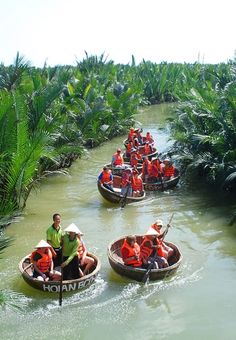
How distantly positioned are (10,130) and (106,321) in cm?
585

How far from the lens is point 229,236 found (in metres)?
12.3

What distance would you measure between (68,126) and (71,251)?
28.8 ft

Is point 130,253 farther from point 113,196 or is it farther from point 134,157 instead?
point 134,157

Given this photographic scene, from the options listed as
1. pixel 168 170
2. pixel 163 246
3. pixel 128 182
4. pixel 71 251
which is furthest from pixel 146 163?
pixel 71 251

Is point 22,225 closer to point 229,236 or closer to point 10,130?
point 10,130

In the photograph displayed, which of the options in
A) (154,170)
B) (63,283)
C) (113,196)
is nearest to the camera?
(63,283)

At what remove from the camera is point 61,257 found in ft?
32.1

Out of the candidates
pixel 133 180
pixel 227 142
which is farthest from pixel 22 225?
pixel 227 142

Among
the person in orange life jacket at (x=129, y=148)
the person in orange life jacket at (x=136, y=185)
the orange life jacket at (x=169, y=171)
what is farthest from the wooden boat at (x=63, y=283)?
the person in orange life jacket at (x=129, y=148)

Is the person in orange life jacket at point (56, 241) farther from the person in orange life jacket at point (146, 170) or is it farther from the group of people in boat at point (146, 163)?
the person in orange life jacket at point (146, 170)

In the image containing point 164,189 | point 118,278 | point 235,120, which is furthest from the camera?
point 164,189

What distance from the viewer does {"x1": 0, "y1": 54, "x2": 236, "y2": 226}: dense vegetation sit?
1177 cm

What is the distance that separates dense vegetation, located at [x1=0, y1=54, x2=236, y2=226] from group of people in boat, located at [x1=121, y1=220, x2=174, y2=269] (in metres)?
3.08

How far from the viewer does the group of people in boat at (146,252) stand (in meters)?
9.68
